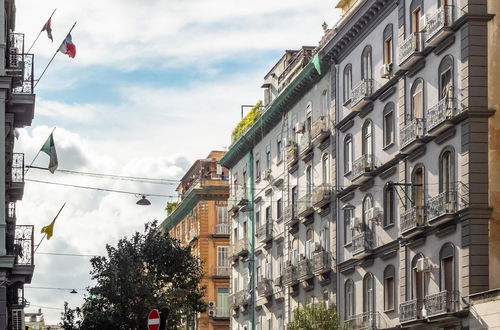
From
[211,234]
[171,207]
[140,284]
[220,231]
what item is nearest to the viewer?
[140,284]

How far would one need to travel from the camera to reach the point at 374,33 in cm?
5381

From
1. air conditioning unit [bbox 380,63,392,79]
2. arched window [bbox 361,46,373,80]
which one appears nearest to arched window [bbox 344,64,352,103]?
arched window [bbox 361,46,373,80]

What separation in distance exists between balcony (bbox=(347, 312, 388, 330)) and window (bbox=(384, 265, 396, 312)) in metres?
0.72

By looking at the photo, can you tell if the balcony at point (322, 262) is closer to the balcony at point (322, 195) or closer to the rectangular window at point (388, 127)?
the balcony at point (322, 195)

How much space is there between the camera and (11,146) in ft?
153

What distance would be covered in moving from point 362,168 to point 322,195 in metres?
6.89

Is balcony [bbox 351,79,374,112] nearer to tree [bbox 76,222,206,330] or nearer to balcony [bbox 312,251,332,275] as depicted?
balcony [bbox 312,251,332,275]

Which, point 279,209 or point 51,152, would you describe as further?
point 279,209

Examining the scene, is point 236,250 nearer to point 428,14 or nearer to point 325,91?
point 325,91

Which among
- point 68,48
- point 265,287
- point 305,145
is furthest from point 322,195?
point 68,48

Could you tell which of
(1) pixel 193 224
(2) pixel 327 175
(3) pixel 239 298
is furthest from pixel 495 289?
(1) pixel 193 224

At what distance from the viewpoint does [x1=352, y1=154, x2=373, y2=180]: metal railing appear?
176ft

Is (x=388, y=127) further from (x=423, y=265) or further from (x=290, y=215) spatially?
(x=290, y=215)

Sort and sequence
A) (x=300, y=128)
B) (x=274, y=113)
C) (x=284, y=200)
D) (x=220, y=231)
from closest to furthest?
(x=300, y=128) < (x=284, y=200) < (x=274, y=113) < (x=220, y=231)
